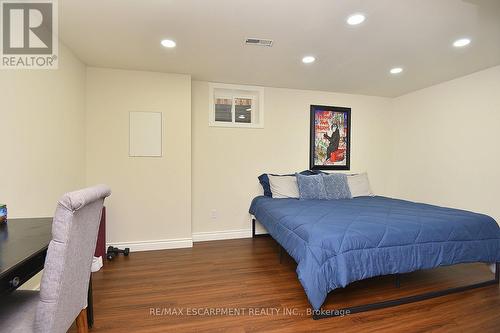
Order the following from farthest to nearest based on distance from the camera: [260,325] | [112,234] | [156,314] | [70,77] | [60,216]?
[112,234] < [70,77] < [156,314] < [260,325] < [60,216]

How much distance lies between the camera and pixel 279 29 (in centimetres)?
216

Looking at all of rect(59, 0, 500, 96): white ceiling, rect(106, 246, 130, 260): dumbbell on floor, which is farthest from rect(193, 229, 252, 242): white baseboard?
rect(59, 0, 500, 96): white ceiling

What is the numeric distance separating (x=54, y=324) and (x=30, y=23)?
7.67ft

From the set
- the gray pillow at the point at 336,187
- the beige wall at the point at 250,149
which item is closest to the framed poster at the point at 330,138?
the beige wall at the point at 250,149

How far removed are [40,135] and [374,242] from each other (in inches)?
119

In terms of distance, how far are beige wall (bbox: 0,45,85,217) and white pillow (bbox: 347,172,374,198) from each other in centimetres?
391

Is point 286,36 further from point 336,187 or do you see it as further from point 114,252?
point 114,252

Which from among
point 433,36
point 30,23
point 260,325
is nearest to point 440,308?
point 260,325

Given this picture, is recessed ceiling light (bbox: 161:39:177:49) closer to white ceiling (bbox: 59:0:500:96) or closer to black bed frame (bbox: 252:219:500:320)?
white ceiling (bbox: 59:0:500:96)

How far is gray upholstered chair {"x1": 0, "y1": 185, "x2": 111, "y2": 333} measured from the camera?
0.96 meters

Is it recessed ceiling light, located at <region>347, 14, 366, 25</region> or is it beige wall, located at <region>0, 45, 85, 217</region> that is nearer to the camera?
beige wall, located at <region>0, 45, 85, 217</region>

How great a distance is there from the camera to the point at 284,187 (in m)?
3.57

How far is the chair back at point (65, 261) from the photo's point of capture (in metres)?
0.96

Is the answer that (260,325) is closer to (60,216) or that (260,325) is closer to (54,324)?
(54,324)
